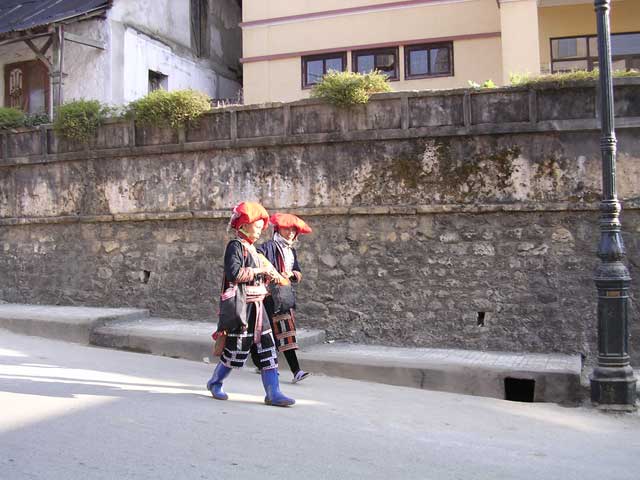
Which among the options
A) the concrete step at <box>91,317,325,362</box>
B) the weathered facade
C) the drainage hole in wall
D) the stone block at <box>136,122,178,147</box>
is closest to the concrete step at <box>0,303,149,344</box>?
the concrete step at <box>91,317,325,362</box>

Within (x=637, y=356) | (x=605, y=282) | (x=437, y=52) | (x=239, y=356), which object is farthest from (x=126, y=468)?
(x=437, y=52)

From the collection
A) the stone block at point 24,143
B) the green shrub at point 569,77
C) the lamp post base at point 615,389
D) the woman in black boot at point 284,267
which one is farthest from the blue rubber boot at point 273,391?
the stone block at point 24,143

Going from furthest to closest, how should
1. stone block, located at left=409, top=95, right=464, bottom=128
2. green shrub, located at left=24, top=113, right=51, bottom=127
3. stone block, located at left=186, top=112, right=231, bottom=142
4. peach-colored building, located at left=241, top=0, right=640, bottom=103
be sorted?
1. peach-colored building, located at left=241, top=0, right=640, bottom=103
2. green shrub, located at left=24, top=113, right=51, bottom=127
3. stone block, located at left=186, top=112, right=231, bottom=142
4. stone block, located at left=409, top=95, right=464, bottom=128

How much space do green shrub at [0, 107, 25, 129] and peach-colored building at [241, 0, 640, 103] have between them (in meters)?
7.23

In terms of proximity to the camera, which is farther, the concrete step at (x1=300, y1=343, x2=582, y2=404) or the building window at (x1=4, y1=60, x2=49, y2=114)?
the building window at (x1=4, y1=60, x2=49, y2=114)

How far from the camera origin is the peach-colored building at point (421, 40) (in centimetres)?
1566

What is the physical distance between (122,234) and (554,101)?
23.5ft

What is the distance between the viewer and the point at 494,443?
5.57 m

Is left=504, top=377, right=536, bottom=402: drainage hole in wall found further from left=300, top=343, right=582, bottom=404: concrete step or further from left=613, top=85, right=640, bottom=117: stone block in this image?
left=613, top=85, right=640, bottom=117: stone block

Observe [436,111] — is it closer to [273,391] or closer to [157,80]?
[273,391]

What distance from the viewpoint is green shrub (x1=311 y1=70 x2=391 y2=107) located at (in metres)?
9.64

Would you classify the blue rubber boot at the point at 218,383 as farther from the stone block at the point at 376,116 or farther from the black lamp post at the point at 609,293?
the stone block at the point at 376,116

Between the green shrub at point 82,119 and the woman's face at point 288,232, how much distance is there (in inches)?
220

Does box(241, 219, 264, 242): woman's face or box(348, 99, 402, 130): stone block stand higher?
box(348, 99, 402, 130): stone block
